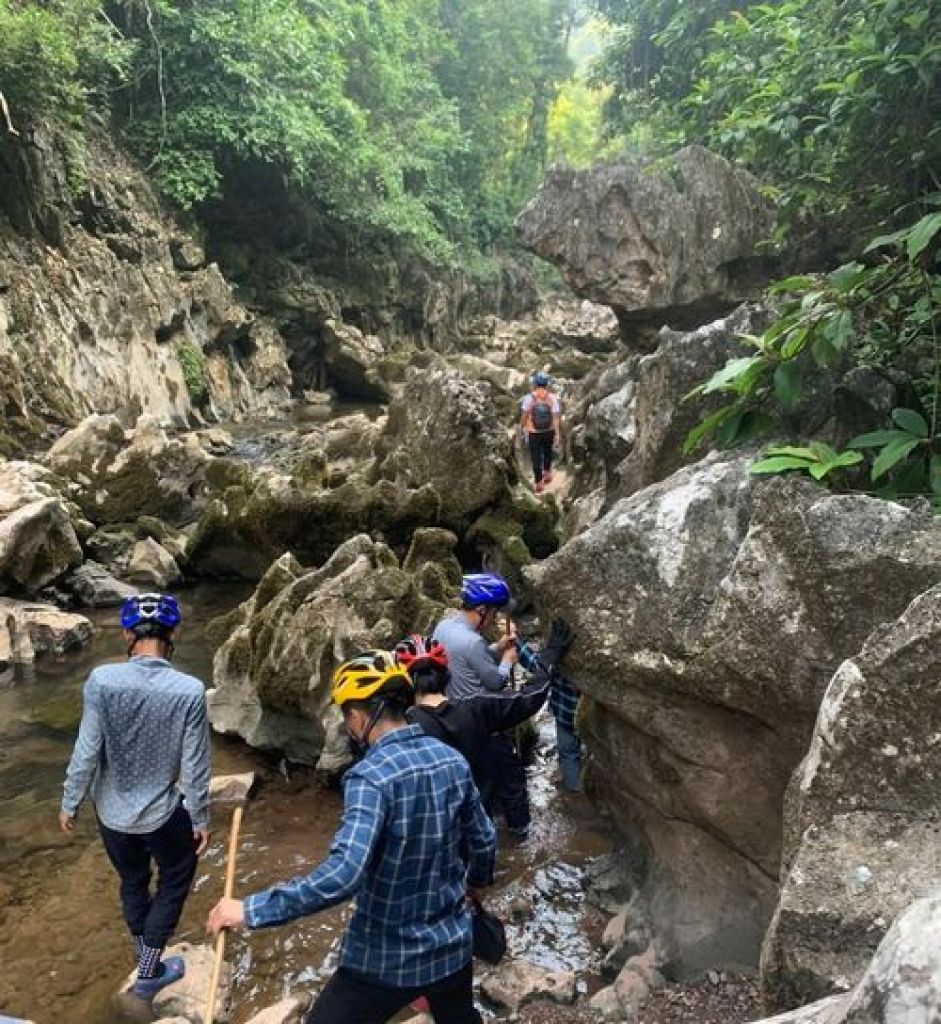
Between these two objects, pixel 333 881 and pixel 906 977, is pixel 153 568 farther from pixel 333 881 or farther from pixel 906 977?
pixel 906 977

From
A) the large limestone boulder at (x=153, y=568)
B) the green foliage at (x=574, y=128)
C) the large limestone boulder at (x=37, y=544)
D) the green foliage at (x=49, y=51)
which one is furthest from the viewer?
the green foliage at (x=574, y=128)

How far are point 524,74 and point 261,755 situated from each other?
51.2 m

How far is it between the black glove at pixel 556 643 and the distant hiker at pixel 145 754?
184cm

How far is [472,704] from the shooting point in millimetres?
5449

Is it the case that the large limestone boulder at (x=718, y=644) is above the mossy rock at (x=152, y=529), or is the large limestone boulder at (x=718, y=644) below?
above

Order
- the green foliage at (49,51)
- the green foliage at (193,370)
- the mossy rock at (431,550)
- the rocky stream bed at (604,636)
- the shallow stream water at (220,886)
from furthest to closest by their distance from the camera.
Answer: the green foliage at (193,370), the green foliage at (49,51), the mossy rock at (431,550), the shallow stream water at (220,886), the rocky stream bed at (604,636)

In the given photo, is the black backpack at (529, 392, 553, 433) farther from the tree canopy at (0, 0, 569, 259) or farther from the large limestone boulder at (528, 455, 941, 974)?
the tree canopy at (0, 0, 569, 259)

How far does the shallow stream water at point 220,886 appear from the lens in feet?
17.0

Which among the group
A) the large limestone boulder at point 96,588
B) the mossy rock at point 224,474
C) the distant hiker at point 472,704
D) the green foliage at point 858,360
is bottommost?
the large limestone boulder at point 96,588

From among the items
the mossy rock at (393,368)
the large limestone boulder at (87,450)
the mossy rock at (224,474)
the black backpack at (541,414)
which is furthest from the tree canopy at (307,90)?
the black backpack at (541,414)

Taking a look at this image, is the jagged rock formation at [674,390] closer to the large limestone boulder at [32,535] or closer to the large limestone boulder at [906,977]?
the large limestone boulder at [906,977]

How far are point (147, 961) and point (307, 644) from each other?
303 centimetres

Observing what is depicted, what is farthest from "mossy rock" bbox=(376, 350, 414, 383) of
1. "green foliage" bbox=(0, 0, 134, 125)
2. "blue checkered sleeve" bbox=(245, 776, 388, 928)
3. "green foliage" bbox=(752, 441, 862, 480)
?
"blue checkered sleeve" bbox=(245, 776, 388, 928)

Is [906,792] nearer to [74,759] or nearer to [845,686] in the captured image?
[845,686]
